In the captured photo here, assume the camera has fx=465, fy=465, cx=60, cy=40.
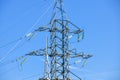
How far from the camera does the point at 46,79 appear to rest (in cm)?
7188

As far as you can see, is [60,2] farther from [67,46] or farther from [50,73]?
[50,73]

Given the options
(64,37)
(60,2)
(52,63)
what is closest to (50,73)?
(52,63)

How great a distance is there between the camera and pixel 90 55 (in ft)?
271

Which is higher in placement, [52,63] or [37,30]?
[37,30]

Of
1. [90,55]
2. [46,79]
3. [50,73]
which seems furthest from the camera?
[90,55]

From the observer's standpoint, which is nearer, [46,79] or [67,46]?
[46,79]

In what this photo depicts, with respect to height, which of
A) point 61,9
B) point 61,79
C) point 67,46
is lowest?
point 61,79

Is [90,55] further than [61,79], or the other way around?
[90,55]

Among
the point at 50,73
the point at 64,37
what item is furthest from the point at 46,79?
the point at 64,37

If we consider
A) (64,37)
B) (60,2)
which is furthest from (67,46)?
(60,2)

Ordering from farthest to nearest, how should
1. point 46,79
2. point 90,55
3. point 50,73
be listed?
1. point 90,55
2. point 50,73
3. point 46,79

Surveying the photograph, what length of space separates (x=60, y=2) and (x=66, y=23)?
3763 mm

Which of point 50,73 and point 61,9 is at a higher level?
point 61,9

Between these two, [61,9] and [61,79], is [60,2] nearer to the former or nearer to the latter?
[61,9]
